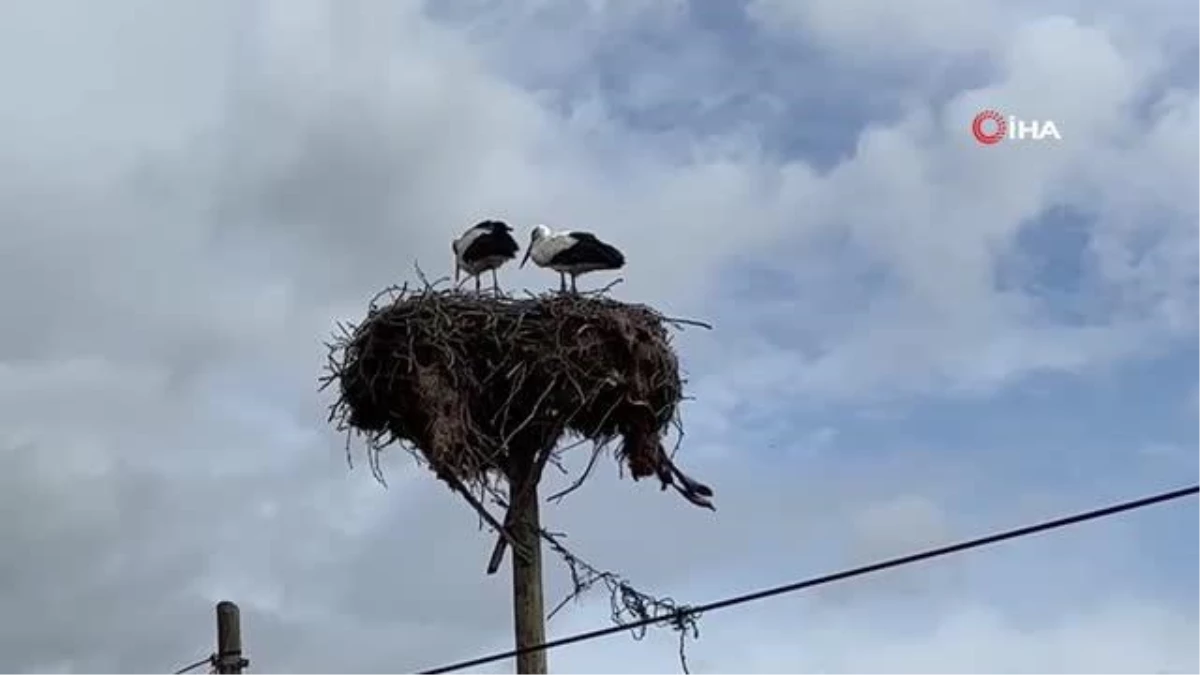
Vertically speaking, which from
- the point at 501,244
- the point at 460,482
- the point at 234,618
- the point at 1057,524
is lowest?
the point at 1057,524

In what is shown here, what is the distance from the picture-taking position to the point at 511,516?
918 cm

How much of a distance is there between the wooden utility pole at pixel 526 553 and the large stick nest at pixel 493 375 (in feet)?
0.36

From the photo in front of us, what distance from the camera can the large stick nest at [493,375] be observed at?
8969 mm

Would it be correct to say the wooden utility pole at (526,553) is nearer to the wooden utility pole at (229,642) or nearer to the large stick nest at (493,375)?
the large stick nest at (493,375)

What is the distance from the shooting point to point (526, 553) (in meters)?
9.16

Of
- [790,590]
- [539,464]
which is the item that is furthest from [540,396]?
[790,590]

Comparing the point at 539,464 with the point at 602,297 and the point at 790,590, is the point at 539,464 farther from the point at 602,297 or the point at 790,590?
the point at 790,590

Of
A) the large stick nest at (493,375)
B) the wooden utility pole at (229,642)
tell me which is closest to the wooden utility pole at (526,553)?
the large stick nest at (493,375)

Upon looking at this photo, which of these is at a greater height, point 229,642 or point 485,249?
point 485,249

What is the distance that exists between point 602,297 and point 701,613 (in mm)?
1928

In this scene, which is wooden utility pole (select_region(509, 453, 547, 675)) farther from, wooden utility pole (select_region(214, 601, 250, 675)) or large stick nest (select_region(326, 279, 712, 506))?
wooden utility pole (select_region(214, 601, 250, 675))

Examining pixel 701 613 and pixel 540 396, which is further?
pixel 540 396

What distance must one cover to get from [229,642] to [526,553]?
140 centimetres

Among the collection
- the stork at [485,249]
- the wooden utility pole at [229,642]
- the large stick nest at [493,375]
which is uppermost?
the stork at [485,249]
